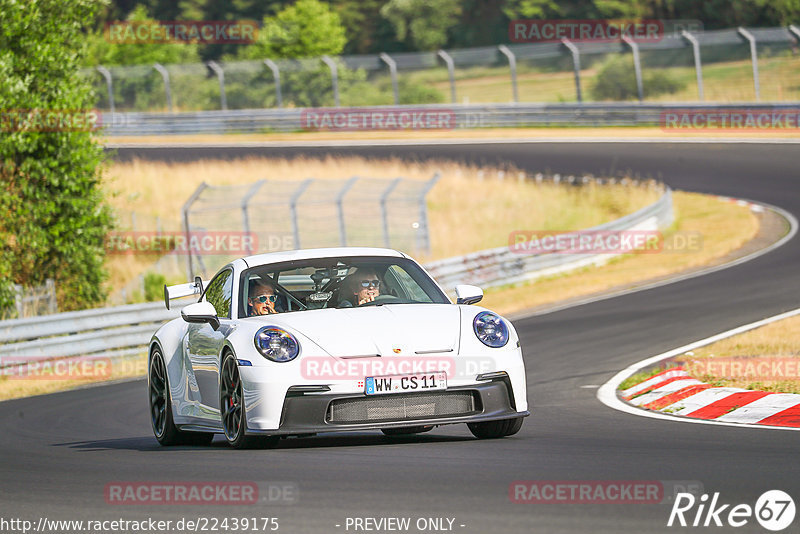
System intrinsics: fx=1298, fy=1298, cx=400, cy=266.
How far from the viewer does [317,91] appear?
4853 centimetres

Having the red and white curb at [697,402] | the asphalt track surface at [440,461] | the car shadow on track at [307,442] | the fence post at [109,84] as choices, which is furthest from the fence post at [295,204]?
the fence post at [109,84]

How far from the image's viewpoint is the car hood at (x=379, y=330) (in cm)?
788

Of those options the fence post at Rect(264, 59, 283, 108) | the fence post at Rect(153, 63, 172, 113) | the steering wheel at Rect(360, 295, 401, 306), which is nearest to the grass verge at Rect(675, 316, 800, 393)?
the steering wheel at Rect(360, 295, 401, 306)

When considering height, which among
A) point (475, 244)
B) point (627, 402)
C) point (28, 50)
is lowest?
point (475, 244)

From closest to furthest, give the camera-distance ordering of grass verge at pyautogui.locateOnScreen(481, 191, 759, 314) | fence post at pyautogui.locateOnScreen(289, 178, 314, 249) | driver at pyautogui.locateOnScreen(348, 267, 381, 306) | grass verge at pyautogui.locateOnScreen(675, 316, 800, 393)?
1. driver at pyautogui.locateOnScreen(348, 267, 381, 306)
2. grass verge at pyautogui.locateOnScreen(675, 316, 800, 393)
3. grass verge at pyautogui.locateOnScreen(481, 191, 759, 314)
4. fence post at pyautogui.locateOnScreen(289, 178, 314, 249)

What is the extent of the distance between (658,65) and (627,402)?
33049 mm

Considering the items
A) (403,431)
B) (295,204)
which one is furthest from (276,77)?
(403,431)

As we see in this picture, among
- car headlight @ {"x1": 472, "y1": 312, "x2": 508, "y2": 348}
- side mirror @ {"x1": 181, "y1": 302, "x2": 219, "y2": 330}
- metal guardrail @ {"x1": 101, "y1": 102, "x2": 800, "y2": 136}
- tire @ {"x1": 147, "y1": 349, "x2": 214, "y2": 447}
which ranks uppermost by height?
side mirror @ {"x1": 181, "y1": 302, "x2": 219, "y2": 330}

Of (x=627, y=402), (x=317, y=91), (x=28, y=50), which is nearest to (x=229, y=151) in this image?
(x=317, y=91)

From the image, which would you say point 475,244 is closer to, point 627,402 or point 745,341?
point 745,341

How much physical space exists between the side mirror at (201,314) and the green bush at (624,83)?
3539 cm

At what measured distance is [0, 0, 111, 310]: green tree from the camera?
905 inches

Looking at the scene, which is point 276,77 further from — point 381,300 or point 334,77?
point 381,300

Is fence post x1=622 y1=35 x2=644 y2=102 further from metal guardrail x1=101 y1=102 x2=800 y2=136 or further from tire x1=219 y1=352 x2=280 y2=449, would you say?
tire x1=219 y1=352 x2=280 y2=449
